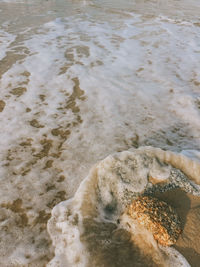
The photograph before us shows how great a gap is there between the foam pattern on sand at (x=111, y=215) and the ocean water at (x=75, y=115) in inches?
0.6

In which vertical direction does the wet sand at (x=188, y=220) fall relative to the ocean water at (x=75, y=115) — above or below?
above

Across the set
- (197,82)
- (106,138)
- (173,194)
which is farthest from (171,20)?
(173,194)

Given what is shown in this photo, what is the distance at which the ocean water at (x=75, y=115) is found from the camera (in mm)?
1858

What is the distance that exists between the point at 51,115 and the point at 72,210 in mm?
Answer: 1676

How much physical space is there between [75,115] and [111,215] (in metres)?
1.74

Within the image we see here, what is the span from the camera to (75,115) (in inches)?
126

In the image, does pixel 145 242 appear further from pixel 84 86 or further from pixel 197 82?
pixel 197 82

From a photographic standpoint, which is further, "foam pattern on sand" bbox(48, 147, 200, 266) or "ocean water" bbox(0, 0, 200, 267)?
"ocean water" bbox(0, 0, 200, 267)

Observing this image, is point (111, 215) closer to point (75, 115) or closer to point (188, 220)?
point (188, 220)

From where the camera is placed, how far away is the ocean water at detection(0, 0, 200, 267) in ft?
6.10

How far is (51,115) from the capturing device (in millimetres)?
3201

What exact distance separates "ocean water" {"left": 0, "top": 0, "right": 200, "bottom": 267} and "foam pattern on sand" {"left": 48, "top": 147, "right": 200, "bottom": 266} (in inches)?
0.6

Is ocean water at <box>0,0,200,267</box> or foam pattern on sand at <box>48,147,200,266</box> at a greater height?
foam pattern on sand at <box>48,147,200,266</box>

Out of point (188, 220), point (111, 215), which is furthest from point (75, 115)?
point (188, 220)
